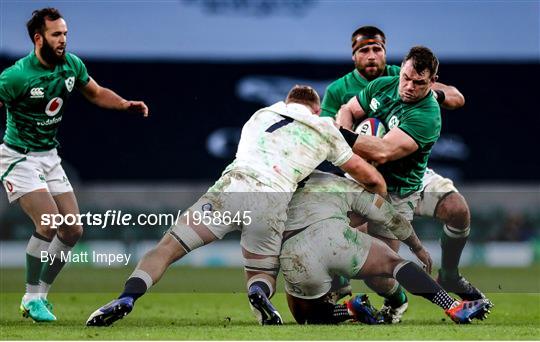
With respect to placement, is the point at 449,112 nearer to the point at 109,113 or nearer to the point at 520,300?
the point at 109,113

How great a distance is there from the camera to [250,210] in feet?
27.4

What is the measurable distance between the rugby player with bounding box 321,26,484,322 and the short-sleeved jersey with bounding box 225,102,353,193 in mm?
1200

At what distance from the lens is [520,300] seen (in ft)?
39.1

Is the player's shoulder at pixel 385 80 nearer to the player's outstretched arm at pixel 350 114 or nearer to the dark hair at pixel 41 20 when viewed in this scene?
the player's outstretched arm at pixel 350 114

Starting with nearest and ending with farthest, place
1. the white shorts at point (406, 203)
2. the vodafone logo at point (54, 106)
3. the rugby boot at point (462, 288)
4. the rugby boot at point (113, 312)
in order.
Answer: the rugby boot at point (113, 312) < the vodafone logo at point (54, 106) < the rugby boot at point (462, 288) < the white shorts at point (406, 203)

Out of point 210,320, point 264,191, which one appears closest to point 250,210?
point 264,191

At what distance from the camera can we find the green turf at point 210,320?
761cm

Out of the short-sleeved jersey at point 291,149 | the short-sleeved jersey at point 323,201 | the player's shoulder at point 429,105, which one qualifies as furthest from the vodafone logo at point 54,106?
the player's shoulder at point 429,105

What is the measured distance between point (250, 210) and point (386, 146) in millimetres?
1162

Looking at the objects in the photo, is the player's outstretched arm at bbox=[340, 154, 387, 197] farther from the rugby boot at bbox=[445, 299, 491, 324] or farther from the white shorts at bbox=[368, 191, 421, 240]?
the rugby boot at bbox=[445, 299, 491, 324]

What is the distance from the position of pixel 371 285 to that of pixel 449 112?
30.4 ft

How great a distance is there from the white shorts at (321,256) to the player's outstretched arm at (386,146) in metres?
0.59

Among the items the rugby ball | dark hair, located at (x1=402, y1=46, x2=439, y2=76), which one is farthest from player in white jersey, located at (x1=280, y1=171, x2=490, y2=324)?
dark hair, located at (x1=402, y1=46, x2=439, y2=76)

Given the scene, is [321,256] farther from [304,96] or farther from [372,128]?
[372,128]
